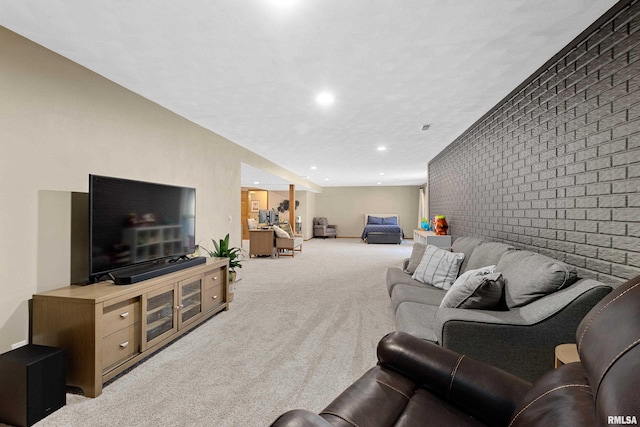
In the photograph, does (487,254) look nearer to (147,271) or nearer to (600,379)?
(600,379)

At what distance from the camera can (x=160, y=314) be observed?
8.24 feet

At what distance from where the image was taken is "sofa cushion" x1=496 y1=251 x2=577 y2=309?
70.3 inches

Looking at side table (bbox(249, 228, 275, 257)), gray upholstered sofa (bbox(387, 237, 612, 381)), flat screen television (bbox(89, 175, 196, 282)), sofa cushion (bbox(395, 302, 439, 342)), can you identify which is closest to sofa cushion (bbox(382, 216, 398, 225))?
side table (bbox(249, 228, 275, 257))

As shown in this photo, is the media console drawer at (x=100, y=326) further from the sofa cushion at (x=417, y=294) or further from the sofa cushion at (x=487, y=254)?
the sofa cushion at (x=487, y=254)

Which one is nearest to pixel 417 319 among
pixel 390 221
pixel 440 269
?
pixel 440 269

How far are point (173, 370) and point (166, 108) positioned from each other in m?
2.72

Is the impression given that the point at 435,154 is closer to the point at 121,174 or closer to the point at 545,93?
the point at 545,93

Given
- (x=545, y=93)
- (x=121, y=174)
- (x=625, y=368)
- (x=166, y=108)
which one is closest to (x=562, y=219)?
(x=545, y=93)

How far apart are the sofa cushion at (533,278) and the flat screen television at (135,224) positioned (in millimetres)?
2902

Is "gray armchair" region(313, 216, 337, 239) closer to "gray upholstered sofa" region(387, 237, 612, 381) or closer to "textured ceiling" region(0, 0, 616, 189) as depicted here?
"textured ceiling" region(0, 0, 616, 189)

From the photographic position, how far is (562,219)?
216 centimetres

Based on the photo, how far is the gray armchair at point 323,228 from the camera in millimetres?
12844

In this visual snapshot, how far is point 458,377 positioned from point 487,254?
1913mm

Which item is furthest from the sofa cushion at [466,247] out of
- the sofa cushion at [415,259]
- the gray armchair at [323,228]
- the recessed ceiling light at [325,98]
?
the gray armchair at [323,228]
